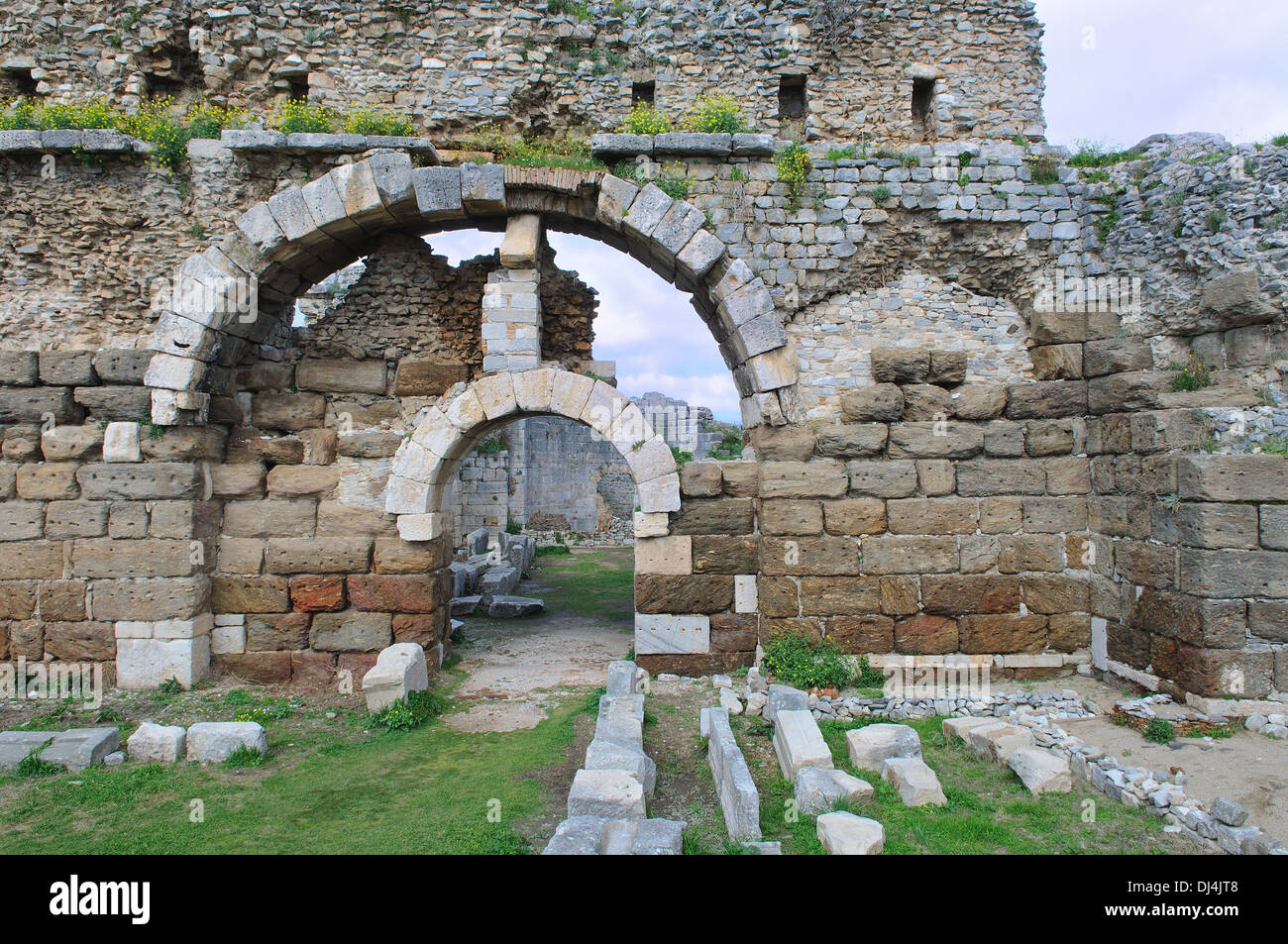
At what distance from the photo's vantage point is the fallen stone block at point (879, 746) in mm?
5520

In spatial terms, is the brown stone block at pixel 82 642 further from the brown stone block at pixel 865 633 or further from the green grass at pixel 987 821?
the brown stone block at pixel 865 633

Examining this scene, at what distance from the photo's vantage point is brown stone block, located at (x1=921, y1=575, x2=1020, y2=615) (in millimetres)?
7398

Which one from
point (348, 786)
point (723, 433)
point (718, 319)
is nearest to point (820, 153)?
point (718, 319)

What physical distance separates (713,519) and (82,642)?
665cm

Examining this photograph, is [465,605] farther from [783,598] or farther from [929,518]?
[929,518]

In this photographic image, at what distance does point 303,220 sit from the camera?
743cm

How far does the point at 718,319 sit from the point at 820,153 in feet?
6.86

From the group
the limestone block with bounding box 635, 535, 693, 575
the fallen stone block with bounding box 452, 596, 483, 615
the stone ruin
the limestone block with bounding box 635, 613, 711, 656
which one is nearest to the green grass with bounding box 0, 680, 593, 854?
the limestone block with bounding box 635, 613, 711, 656

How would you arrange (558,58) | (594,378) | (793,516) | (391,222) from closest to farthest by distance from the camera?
(793,516)
(391,222)
(594,378)
(558,58)

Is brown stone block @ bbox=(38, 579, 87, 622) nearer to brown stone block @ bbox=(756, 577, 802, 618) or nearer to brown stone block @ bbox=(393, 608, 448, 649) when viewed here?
brown stone block @ bbox=(393, 608, 448, 649)

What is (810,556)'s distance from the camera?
744 cm

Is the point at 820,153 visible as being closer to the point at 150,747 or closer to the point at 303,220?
the point at 303,220

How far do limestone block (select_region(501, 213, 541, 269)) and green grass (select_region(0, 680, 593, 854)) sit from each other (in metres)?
4.85

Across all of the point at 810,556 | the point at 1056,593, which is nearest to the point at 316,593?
the point at 810,556
